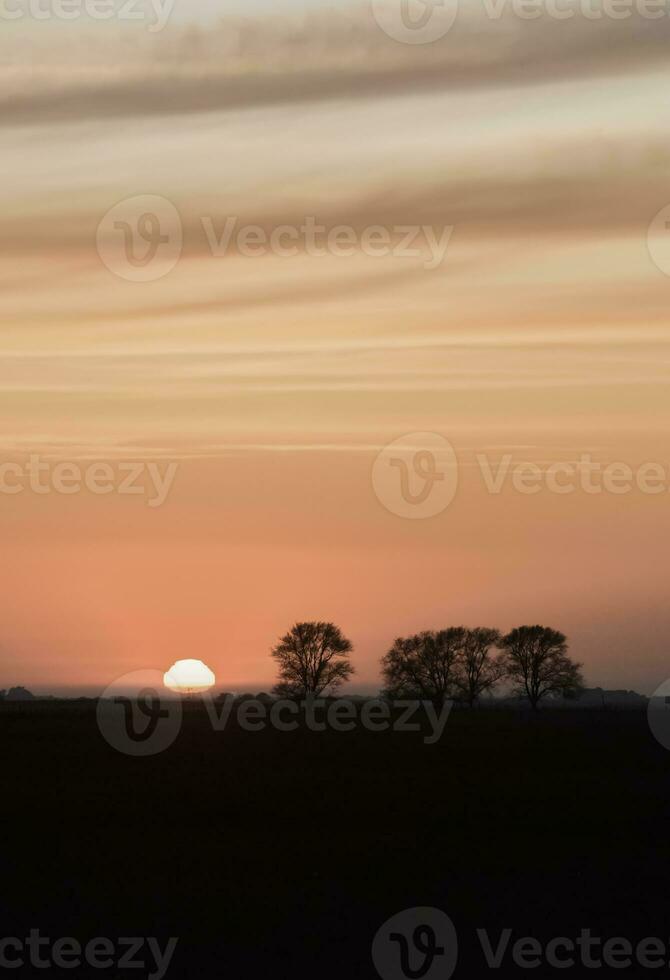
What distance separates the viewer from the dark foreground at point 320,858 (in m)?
24.4

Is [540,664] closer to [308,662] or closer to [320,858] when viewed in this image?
[308,662]

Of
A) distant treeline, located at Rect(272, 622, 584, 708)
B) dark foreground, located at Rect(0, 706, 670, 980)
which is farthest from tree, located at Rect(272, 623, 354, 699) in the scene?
dark foreground, located at Rect(0, 706, 670, 980)

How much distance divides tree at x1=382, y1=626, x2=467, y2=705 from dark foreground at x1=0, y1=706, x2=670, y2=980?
420 ft

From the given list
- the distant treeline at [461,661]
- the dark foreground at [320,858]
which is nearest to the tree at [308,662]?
the distant treeline at [461,661]

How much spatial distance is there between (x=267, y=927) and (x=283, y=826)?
1231cm

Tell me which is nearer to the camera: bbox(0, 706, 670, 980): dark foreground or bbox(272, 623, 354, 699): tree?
bbox(0, 706, 670, 980): dark foreground

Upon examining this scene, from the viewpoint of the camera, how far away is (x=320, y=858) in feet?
104

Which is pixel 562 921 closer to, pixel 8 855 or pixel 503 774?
pixel 8 855

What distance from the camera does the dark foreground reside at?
24.4 meters

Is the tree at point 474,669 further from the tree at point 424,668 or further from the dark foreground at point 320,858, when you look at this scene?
the dark foreground at point 320,858

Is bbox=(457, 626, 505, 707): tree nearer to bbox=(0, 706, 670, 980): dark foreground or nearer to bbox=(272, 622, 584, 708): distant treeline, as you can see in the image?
bbox=(272, 622, 584, 708): distant treeline

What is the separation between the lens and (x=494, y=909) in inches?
1043

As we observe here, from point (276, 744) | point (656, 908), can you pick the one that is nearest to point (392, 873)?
point (656, 908)

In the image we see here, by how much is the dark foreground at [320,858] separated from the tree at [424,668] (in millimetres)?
127941
